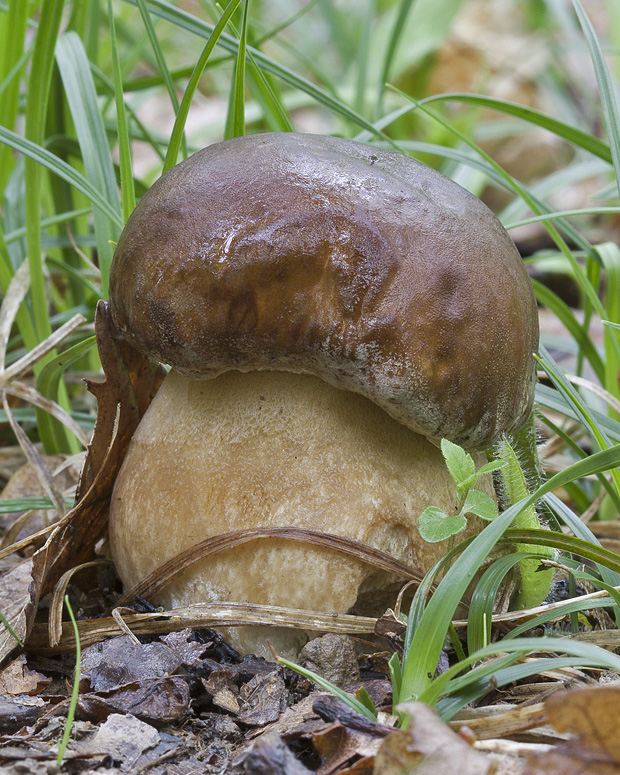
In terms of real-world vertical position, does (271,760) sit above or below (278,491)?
below

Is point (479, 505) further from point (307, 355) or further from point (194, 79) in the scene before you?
point (194, 79)

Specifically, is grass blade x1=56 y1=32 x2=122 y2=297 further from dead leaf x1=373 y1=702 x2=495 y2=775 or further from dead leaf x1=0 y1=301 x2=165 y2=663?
dead leaf x1=373 y1=702 x2=495 y2=775

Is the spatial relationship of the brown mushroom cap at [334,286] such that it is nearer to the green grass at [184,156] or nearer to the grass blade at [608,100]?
the green grass at [184,156]

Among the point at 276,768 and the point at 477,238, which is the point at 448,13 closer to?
the point at 477,238

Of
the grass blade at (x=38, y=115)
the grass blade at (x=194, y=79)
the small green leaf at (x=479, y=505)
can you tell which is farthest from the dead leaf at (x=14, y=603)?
the grass blade at (x=194, y=79)

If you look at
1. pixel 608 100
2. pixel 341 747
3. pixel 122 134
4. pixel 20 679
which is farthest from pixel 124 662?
pixel 608 100

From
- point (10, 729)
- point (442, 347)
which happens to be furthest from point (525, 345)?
point (10, 729)
